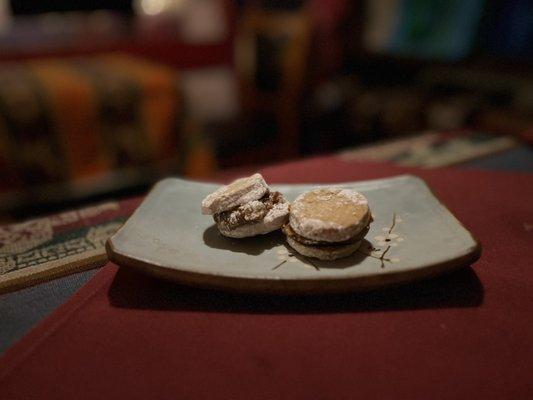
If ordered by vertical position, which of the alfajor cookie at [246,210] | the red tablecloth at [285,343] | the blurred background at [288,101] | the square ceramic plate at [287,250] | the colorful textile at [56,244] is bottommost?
the blurred background at [288,101]

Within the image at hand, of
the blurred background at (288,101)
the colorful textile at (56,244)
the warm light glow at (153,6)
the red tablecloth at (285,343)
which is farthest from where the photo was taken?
the warm light glow at (153,6)

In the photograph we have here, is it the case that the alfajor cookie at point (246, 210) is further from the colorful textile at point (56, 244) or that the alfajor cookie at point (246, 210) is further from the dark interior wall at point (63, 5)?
the dark interior wall at point (63, 5)

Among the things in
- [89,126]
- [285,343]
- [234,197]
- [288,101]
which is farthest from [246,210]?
[288,101]

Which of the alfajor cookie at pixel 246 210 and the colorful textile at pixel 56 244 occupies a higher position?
the alfajor cookie at pixel 246 210

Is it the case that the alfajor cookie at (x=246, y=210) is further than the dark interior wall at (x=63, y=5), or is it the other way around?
the dark interior wall at (x=63, y=5)

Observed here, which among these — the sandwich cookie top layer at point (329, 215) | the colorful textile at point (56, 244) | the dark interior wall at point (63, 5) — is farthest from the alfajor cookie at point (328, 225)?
the dark interior wall at point (63, 5)

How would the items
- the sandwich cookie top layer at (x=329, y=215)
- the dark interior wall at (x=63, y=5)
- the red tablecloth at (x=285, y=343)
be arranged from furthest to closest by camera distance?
the dark interior wall at (x=63, y=5) < the sandwich cookie top layer at (x=329, y=215) < the red tablecloth at (x=285, y=343)

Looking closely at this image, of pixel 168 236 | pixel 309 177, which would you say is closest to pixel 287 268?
pixel 168 236
